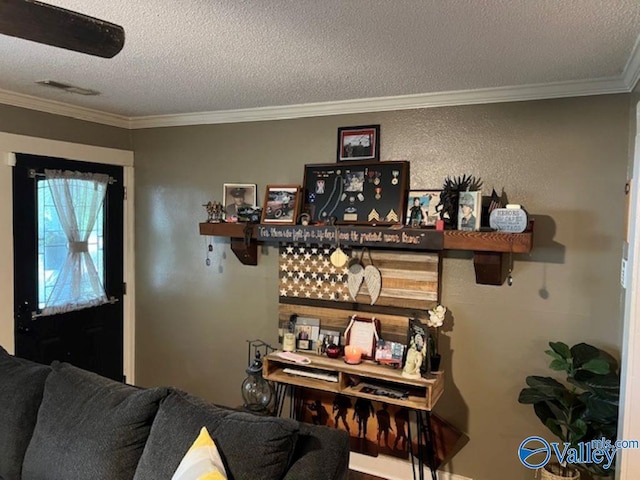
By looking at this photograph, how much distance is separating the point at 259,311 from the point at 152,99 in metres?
1.64

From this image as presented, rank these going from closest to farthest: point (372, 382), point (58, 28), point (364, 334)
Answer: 1. point (58, 28)
2. point (372, 382)
3. point (364, 334)

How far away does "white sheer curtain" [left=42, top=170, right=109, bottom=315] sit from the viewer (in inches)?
135

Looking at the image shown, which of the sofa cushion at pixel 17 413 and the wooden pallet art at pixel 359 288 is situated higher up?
the wooden pallet art at pixel 359 288

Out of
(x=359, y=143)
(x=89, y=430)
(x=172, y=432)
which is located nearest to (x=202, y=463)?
(x=172, y=432)

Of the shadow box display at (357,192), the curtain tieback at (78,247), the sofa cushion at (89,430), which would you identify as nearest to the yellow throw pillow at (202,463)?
the sofa cushion at (89,430)

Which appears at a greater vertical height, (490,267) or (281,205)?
(281,205)

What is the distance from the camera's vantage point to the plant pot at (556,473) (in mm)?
2411

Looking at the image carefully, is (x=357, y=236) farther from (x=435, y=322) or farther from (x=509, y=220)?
(x=509, y=220)

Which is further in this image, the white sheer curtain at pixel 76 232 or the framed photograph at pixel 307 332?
the white sheer curtain at pixel 76 232

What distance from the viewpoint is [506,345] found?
9.13ft

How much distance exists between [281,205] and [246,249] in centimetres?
42

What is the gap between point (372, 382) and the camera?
9.54ft

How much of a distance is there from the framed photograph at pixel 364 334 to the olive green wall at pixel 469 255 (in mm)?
432

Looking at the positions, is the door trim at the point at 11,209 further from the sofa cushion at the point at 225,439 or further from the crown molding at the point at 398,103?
the sofa cushion at the point at 225,439
